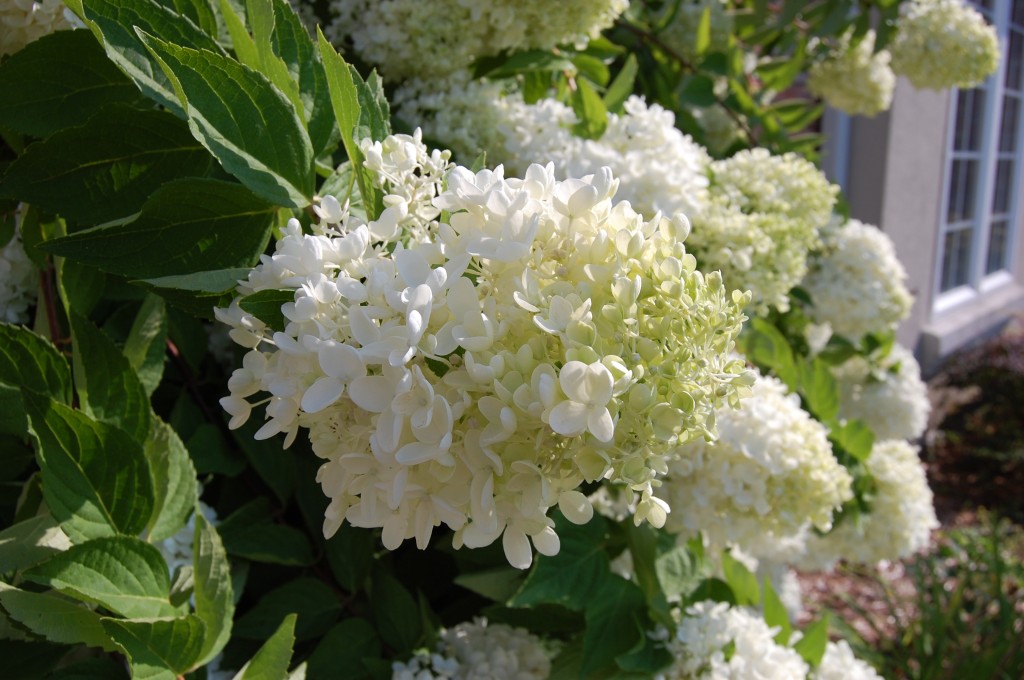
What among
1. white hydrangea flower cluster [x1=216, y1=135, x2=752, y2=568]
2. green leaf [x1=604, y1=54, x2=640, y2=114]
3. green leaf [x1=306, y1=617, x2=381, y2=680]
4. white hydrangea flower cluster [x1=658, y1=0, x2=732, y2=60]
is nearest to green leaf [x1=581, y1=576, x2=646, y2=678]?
green leaf [x1=306, y1=617, x2=381, y2=680]

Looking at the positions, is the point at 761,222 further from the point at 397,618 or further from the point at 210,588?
the point at 210,588

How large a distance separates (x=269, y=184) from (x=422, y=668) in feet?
2.02

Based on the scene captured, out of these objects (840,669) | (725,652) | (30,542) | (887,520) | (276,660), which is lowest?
(887,520)

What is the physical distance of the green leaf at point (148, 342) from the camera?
820 mm

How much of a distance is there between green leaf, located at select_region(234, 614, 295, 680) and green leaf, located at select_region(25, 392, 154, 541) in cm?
16

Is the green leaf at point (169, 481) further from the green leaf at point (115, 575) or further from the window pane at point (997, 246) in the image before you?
the window pane at point (997, 246)

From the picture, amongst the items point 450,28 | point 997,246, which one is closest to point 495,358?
point 450,28

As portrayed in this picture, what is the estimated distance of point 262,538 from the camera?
989 mm

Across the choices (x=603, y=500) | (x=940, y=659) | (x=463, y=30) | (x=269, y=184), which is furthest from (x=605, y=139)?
(x=940, y=659)

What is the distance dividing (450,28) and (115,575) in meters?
0.74

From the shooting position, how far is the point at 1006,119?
677cm

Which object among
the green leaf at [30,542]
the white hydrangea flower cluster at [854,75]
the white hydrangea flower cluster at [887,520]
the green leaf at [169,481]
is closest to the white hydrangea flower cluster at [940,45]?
the white hydrangea flower cluster at [854,75]

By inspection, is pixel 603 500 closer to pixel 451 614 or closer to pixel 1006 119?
pixel 451 614

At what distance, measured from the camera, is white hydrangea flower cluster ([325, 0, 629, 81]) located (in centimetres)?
104
